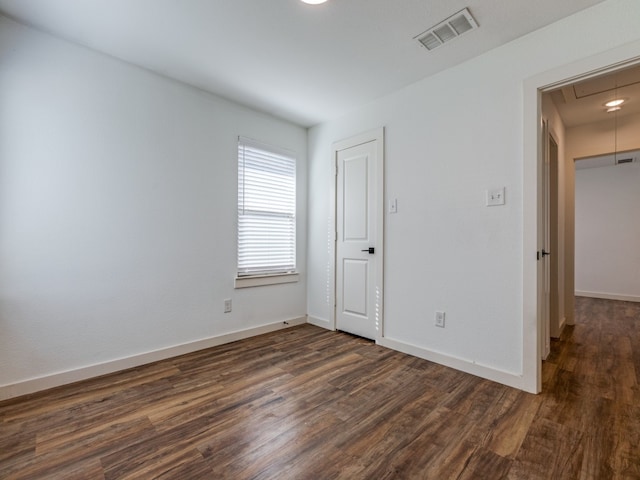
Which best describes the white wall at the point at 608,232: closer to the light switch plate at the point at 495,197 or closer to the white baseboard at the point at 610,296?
the white baseboard at the point at 610,296

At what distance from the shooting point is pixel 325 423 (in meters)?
1.75

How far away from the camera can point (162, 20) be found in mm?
2008

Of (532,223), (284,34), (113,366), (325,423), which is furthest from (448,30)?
(113,366)

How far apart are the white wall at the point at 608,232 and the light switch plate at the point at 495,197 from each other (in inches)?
206

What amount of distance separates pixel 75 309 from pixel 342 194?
105 inches

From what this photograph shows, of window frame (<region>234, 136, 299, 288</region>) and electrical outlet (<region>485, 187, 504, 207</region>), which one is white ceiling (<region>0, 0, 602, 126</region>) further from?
electrical outlet (<region>485, 187, 504, 207</region>)

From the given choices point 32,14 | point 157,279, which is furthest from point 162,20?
point 157,279

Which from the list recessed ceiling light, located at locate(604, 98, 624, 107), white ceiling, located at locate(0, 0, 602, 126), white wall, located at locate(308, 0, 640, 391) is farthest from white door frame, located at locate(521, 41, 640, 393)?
recessed ceiling light, located at locate(604, 98, 624, 107)

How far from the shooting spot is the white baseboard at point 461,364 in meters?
2.17

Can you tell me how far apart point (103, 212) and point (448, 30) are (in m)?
2.90

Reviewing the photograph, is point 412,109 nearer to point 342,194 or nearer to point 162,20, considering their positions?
point 342,194

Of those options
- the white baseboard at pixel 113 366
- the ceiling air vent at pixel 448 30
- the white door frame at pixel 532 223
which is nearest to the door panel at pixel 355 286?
the white baseboard at pixel 113 366

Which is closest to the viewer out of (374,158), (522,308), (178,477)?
(178,477)

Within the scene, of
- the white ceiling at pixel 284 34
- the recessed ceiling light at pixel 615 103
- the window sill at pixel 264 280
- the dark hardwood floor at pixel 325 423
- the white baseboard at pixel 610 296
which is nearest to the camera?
the dark hardwood floor at pixel 325 423
